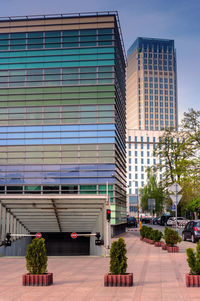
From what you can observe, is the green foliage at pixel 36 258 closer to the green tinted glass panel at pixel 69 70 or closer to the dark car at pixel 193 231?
the dark car at pixel 193 231

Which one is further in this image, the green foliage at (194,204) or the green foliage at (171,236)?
the green foliage at (194,204)

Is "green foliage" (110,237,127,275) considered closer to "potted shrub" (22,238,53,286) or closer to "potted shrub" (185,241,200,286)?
"potted shrub" (185,241,200,286)

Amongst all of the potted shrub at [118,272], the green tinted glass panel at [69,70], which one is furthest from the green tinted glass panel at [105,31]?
the potted shrub at [118,272]

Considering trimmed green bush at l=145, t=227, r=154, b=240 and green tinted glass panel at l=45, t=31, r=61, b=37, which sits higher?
green tinted glass panel at l=45, t=31, r=61, b=37

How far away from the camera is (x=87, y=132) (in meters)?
39.8

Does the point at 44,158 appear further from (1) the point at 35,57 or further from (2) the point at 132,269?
(2) the point at 132,269

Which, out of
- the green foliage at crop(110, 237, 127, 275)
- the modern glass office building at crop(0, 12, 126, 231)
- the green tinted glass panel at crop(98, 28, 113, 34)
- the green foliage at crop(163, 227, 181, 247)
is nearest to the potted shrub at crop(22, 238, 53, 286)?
the green foliage at crop(110, 237, 127, 275)

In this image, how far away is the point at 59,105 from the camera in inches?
1596

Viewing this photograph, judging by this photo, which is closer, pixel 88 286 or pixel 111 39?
pixel 88 286

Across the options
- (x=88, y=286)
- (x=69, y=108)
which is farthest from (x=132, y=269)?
(x=69, y=108)

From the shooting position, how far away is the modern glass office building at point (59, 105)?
39.4 m

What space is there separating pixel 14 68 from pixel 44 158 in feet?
33.4

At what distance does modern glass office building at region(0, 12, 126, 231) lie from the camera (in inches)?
1551

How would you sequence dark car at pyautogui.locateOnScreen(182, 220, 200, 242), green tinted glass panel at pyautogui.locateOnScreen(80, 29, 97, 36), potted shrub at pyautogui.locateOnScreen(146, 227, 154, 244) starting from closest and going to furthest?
1. dark car at pyautogui.locateOnScreen(182, 220, 200, 242)
2. potted shrub at pyautogui.locateOnScreen(146, 227, 154, 244)
3. green tinted glass panel at pyautogui.locateOnScreen(80, 29, 97, 36)
